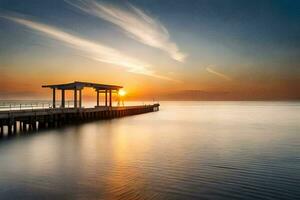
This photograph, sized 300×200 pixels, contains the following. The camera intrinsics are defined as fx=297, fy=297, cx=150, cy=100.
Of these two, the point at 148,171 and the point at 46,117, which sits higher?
the point at 46,117

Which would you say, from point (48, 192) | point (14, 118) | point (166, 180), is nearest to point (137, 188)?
point (166, 180)

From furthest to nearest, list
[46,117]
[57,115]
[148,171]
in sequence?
[57,115] < [46,117] < [148,171]

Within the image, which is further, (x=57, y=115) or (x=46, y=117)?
(x=57, y=115)

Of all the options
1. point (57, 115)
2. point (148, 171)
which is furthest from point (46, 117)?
point (148, 171)

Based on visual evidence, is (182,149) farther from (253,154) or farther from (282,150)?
(282,150)

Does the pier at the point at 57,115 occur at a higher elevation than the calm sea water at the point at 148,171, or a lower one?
higher

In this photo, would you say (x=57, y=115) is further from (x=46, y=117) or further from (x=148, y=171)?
(x=148, y=171)

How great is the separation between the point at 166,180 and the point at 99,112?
42.9 metres

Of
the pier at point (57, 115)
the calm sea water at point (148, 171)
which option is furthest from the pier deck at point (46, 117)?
the calm sea water at point (148, 171)

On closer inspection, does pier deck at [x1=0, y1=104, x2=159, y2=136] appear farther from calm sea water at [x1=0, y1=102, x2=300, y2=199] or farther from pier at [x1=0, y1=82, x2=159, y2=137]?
calm sea water at [x1=0, y1=102, x2=300, y2=199]

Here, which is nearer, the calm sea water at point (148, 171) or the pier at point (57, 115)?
the calm sea water at point (148, 171)

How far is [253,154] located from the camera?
69.8 feet

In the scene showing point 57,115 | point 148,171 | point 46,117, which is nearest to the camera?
point 148,171

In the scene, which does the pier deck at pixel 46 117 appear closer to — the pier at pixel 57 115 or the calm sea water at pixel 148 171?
the pier at pixel 57 115
